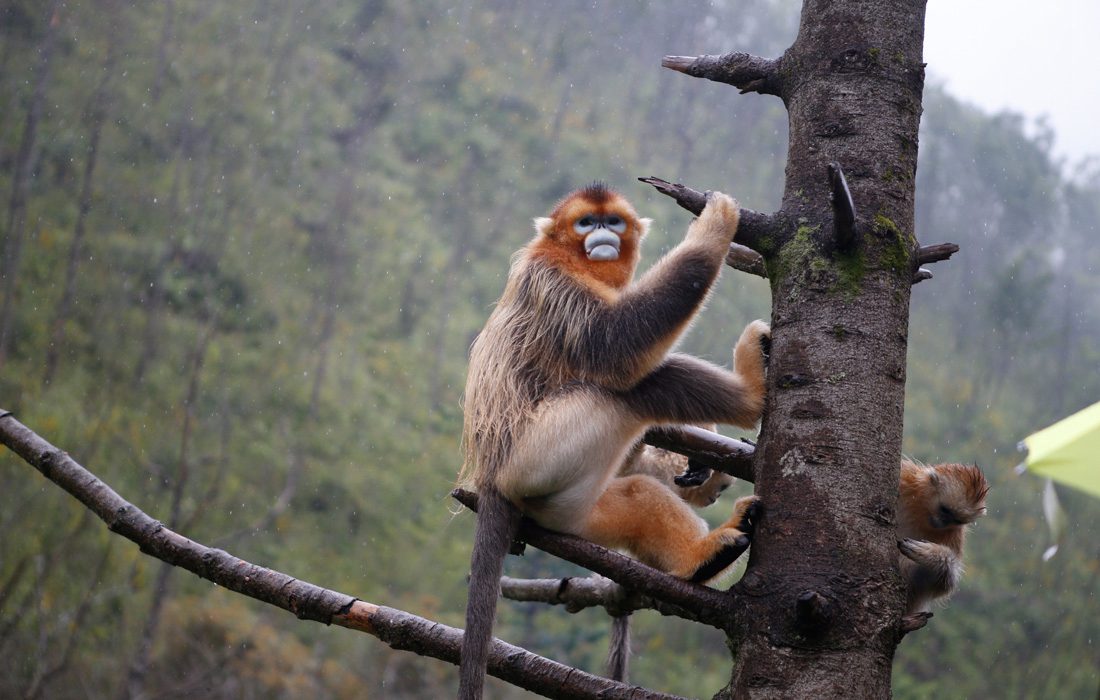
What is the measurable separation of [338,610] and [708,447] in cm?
87

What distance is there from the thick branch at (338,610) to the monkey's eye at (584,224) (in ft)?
3.45

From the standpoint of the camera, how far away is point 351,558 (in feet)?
28.6

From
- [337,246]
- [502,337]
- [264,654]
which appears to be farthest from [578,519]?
[337,246]

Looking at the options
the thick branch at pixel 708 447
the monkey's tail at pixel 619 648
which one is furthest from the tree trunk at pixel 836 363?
the monkey's tail at pixel 619 648

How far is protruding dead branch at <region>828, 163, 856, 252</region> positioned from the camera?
1.48m

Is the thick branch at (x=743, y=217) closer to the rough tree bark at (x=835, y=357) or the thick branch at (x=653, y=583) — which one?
the rough tree bark at (x=835, y=357)

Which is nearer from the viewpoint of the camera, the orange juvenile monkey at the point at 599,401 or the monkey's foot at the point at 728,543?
the monkey's foot at the point at 728,543

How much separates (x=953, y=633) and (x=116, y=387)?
25.1ft

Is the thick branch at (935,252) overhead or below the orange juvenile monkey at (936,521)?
overhead

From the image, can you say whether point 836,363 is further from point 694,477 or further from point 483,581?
point 694,477

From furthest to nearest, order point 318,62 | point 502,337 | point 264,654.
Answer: point 318,62, point 264,654, point 502,337

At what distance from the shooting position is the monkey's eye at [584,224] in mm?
2451

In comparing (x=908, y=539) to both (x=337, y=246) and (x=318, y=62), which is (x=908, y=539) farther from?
(x=318, y=62)

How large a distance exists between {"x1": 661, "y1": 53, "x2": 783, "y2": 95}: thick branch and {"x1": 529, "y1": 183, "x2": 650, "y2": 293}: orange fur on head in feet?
1.90
